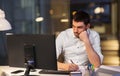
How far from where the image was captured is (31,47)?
2539 millimetres

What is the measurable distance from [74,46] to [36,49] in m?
0.90

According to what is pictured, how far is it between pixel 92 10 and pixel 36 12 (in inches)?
57.1

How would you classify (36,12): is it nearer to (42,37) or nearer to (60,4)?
(60,4)

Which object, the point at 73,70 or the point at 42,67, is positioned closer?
the point at 42,67

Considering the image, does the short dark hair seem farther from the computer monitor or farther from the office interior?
the office interior

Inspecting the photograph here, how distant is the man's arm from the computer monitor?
2.39 feet

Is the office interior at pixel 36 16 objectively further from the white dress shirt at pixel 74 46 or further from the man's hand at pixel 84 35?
the man's hand at pixel 84 35

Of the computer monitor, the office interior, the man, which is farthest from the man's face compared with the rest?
the office interior

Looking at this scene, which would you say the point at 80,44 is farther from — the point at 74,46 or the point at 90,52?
the point at 90,52

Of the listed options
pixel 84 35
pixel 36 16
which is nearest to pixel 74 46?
pixel 84 35

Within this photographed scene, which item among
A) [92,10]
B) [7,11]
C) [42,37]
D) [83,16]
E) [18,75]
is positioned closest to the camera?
[42,37]

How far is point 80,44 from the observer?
10.9 feet

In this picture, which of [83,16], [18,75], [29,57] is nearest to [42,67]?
[29,57]

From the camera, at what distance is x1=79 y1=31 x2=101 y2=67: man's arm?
3.12 metres
